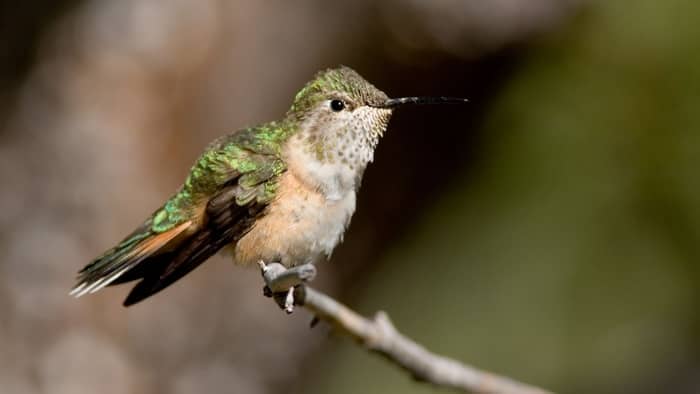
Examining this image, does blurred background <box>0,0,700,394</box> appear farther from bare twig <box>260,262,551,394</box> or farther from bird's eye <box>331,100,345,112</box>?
bare twig <box>260,262,551,394</box>

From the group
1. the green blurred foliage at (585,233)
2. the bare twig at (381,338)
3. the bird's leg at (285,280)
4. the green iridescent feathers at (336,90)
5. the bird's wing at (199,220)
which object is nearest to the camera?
the bird's leg at (285,280)

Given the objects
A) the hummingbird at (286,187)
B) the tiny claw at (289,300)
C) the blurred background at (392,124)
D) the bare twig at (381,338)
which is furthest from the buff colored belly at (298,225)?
the blurred background at (392,124)

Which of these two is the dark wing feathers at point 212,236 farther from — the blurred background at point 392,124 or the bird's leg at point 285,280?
the blurred background at point 392,124

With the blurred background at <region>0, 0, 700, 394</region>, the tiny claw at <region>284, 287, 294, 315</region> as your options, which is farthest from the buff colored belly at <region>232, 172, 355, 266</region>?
the blurred background at <region>0, 0, 700, 394</region>

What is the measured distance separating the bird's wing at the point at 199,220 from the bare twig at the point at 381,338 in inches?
8.0

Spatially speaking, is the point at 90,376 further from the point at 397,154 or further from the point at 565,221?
the point at 565,221

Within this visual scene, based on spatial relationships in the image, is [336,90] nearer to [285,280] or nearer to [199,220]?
[199,220]

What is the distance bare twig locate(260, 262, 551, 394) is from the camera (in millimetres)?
1940

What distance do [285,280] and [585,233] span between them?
138 inches

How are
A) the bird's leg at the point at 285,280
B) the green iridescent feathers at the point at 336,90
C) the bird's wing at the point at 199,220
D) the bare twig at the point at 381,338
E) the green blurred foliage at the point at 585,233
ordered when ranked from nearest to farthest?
the bird's leg at the point at 285,280, the bare twig at the point at 381,338, the green iridescent feathers at the point at 336,90, the bird's wing at the point at 199,220, the green blurred foliage at the point at 585,233

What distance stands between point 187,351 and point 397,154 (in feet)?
4.89

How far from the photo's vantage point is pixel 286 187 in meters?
2.31

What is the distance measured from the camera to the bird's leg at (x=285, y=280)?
5.92ft

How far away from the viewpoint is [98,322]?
16.8ft
